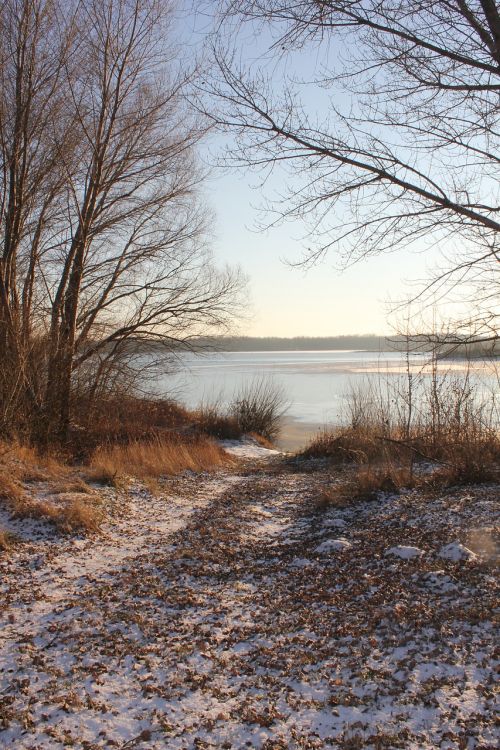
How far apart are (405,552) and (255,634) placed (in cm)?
166

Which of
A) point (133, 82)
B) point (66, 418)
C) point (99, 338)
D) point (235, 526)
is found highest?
point (133, 82)

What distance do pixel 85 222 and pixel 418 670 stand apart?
365 inches

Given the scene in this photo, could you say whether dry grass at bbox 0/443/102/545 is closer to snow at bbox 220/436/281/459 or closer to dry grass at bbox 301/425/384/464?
dry grass at bbox 301/425/384/464

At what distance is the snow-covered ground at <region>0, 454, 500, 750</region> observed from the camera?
8.74 feet

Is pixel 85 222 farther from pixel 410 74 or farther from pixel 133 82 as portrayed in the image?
pixel 410 74

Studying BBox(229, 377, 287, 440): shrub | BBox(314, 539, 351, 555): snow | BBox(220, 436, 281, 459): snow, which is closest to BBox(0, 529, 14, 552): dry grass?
BBox(314, 539, 351, 555): snow

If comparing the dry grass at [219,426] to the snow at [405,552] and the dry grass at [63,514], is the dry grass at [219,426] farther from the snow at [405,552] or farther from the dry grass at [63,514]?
the snow at [405,552]

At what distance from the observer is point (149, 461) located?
8.91m

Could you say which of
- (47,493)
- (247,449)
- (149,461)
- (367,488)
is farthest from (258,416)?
(47,493)

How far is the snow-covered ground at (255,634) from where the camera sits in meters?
2.66

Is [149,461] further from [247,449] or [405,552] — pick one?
[247,449]

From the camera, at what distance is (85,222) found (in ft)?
33.8

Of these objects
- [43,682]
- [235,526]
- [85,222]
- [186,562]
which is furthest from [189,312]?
[43,682]

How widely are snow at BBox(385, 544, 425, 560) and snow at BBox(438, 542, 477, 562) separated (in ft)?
0.57
